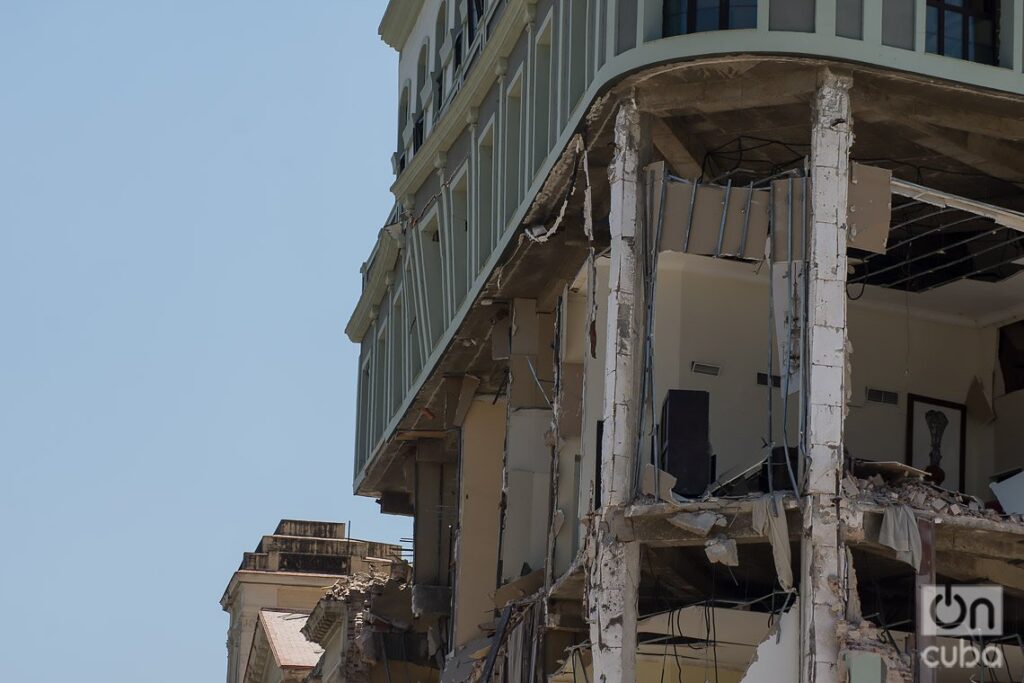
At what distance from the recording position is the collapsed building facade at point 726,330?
83.5ft

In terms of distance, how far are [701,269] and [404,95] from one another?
1601 centimetres

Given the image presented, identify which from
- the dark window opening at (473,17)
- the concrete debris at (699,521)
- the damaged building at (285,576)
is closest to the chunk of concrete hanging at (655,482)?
the concrete debris at (699,521)

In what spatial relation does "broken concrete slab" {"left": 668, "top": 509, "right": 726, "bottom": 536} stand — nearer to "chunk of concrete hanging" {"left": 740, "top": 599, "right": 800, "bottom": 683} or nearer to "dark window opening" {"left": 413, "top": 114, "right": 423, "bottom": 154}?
"chunk of concrete hanging" {"left": 740, "top": 599, "right": 800, "bottom": 683}

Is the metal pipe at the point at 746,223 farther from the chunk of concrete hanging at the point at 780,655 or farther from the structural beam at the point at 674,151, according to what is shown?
the chunk of concrete hanging at the point at 780,655

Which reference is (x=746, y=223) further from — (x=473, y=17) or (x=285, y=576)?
(x=285, y=576)

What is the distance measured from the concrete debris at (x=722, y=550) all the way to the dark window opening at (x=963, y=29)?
686 centimetres

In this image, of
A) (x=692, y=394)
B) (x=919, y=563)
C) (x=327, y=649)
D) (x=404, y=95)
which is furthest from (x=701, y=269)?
(x=327, y=649)

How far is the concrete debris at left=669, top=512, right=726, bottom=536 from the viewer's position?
2519 cm

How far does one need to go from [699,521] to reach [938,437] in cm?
862

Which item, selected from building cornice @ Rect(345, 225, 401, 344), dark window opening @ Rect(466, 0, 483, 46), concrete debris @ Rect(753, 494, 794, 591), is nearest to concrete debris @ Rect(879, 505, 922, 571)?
concrete debris @ Rect(753, 494, 794, 591)

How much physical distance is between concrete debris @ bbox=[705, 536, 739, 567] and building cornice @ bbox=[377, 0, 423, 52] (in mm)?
20977

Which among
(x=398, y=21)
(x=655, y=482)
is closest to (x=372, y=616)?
(x=398, y=21)

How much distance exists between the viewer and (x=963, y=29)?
1069 inches

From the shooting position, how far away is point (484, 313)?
115ft
